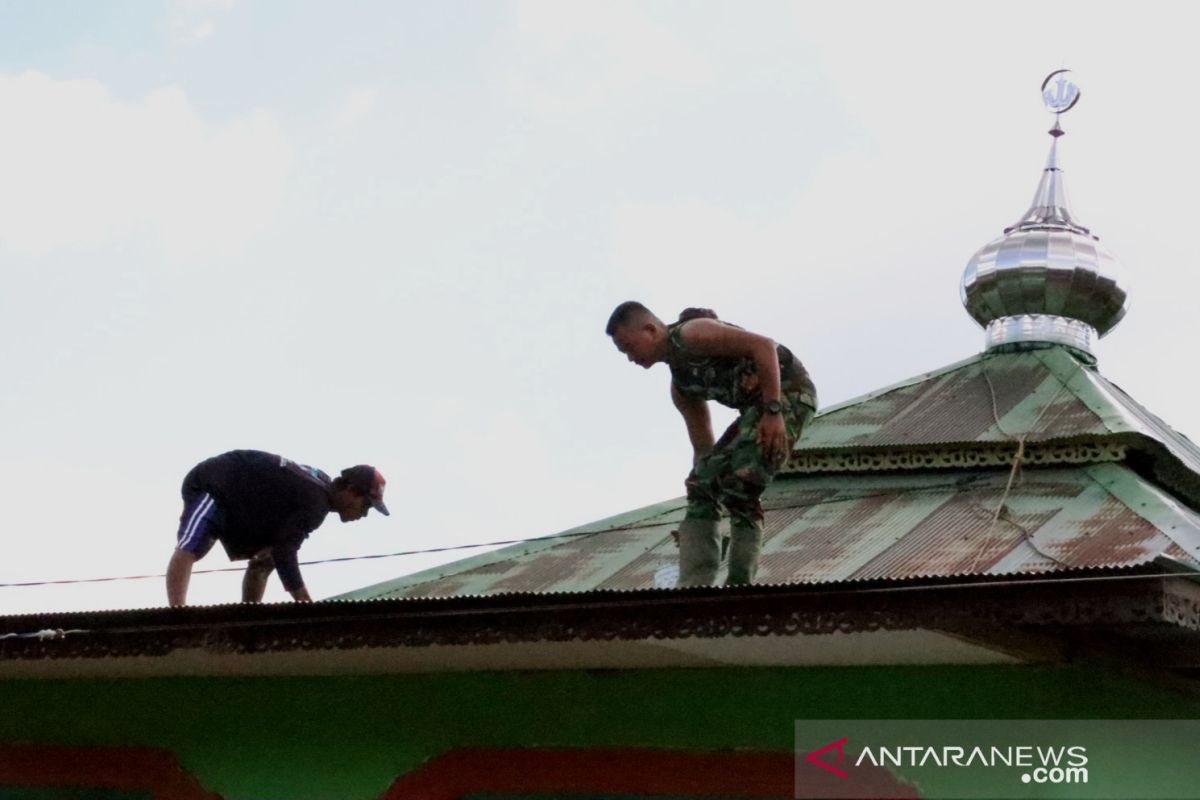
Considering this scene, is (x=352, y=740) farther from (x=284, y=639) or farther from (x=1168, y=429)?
(x=1168, y=429)

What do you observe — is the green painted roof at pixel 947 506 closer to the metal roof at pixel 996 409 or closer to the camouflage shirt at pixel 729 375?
the metal roof at pixel 996 409

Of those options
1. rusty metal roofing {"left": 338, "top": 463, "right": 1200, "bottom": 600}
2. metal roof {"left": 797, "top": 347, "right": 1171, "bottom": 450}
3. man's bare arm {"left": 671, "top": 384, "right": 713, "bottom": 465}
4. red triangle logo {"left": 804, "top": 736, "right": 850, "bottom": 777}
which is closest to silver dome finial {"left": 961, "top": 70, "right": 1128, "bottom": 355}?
metal roof {"left": 797, "top": 347, "right": 1171, "bottom": 450}

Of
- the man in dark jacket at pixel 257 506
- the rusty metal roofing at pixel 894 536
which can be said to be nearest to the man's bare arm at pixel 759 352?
the rusty metal roofing at pixel 894 536

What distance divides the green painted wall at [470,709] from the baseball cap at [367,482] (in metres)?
1.20

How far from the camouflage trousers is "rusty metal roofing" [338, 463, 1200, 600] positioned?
26 centimetres

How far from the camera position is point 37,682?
32.0ft

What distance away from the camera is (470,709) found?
335 inches

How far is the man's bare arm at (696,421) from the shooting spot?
877 cm

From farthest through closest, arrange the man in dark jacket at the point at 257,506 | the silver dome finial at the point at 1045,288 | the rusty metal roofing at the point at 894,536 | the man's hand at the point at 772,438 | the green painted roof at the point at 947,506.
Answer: the silver dome finial at the point at 1045,288 → the man in dark jacket at the point at 257,506 → the green painted roof at the point at 947,506 → the rusty metal roofing at the point at 894,536 → the man's hand at the point at 772,438

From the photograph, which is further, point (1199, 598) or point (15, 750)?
point (15, 750)

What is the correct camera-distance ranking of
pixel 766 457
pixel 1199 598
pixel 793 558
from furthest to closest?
pixel 793 558, pixel 766 457, pixel 1199 598

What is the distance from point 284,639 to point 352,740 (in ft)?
3.51

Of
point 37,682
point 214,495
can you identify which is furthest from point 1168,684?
point 37,682

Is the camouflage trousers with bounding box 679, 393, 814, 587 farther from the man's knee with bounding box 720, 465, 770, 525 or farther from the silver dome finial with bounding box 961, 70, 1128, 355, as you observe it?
the silver dome finial with bounding box 961, 70, 1128, 355
